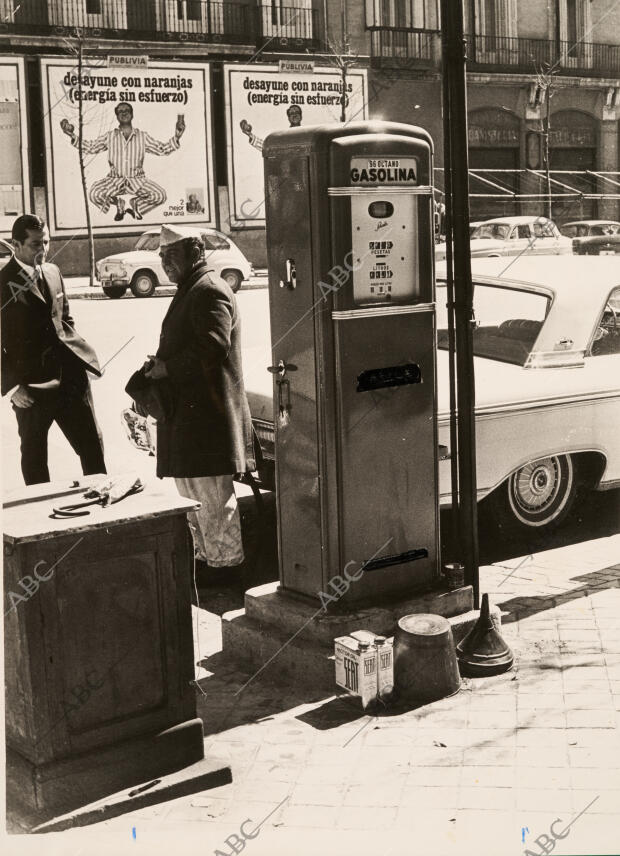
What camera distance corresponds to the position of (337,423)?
16.2 feet

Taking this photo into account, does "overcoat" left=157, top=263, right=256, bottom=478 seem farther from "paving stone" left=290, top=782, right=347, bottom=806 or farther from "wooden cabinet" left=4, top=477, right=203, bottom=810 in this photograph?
"paving stone" left=290, top=782, right=347, bottom=806

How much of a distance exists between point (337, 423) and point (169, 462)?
1.37m

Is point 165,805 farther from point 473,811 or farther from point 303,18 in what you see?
point 303,18

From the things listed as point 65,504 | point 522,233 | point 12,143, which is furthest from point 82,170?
point 65,504

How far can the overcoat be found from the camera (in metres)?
5.84

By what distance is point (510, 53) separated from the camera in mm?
7609

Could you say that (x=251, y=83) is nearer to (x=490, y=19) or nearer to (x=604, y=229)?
(x=490, y=19)

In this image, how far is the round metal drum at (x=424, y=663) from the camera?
4.71 meters

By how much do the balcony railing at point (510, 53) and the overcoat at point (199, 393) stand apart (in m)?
2.79

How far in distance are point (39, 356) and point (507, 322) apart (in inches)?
116

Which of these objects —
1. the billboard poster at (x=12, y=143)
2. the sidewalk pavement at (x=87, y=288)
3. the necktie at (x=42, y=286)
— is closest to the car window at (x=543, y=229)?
the sidewalk pavement at (x=87, y=288)

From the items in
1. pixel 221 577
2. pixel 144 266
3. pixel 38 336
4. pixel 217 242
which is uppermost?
pixel 217 242

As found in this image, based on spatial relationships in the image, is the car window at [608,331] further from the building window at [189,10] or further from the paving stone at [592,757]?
the paving stone at [592,757]

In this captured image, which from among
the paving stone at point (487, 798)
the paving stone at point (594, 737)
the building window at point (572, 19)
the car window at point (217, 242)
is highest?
the building window at point (572, 19)
